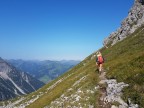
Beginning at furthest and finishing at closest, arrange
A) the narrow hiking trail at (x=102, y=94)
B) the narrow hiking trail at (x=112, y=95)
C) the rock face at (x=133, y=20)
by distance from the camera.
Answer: the rock face at (x=133, y=20) → the narrow hiking trail at (x=102, y=94) → the narrow hiking trail at (x=112, y=95)

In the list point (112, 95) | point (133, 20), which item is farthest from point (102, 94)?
point (133, 20)

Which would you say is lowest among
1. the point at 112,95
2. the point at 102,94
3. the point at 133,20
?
the point at 112,95

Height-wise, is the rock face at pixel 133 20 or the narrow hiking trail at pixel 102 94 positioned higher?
the rock face at pixel 133 20

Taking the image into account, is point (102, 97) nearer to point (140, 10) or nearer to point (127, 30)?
point (127, 30)

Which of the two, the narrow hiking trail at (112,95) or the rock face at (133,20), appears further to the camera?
the rock face at (133,20)

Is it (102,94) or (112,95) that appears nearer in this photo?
(112,95)

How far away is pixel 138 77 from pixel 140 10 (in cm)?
9641

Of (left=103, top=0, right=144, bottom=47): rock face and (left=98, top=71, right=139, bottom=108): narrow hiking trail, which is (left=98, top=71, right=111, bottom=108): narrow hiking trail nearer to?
(left=98, top=71, right=139, bottom=108): narrow hiking trail

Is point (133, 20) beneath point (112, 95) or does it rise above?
above

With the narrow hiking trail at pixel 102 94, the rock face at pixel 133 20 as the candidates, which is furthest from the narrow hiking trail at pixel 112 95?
the rock face at pixel 133 20

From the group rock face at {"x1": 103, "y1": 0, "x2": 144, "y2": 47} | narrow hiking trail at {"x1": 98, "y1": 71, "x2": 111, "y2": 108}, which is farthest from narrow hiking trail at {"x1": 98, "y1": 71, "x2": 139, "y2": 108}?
rock face at {"x1": 103, "y1": 0, "x2": 144, "y2": 47}

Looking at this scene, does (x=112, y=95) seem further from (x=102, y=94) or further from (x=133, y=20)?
(x=133, y=20)

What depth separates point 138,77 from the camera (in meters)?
32.4

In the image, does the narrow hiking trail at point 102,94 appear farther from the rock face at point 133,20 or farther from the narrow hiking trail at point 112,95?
the rock face at point 133,20
